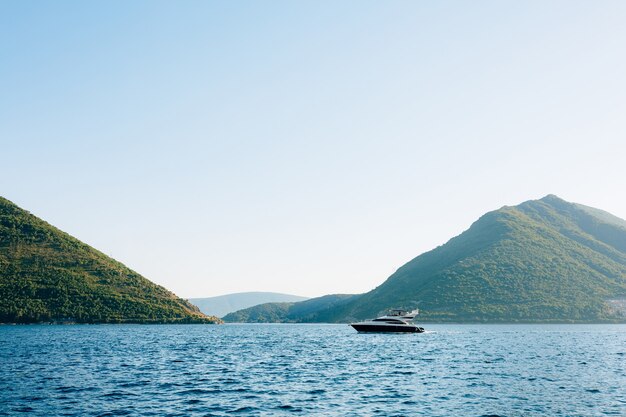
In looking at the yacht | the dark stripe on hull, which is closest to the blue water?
the yacht

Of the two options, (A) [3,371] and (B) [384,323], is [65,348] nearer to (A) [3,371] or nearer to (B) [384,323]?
(A) [3,371]

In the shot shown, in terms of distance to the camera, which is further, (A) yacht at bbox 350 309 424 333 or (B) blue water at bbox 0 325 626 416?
(A) yacht at bbox 350 309 424 333

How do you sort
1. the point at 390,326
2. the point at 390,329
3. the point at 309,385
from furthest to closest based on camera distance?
the point at 390,329 < the point at 390,326 < the point at 309,385

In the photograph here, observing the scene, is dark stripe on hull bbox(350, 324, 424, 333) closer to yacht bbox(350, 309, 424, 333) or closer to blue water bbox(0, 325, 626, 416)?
yacht bbox(350, 309, 424, 333)

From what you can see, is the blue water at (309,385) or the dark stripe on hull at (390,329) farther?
the dark stripe on hull at (390,329)

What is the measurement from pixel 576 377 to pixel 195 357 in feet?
194

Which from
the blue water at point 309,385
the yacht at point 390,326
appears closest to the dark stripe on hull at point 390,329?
the yacht at point 390,326

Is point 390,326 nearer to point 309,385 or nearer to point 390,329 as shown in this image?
point 390,329

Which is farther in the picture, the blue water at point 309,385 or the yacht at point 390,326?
the yacht at point 390,326

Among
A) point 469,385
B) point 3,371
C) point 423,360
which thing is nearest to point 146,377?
point 3,371

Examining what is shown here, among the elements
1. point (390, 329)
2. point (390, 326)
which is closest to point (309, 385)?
point (390, 326)

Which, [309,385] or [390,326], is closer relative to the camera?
[309,385]

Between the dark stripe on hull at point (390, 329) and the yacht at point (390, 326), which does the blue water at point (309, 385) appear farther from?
the dark stripe on hull at point (390, 329)

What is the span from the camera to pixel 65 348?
10462 cm
